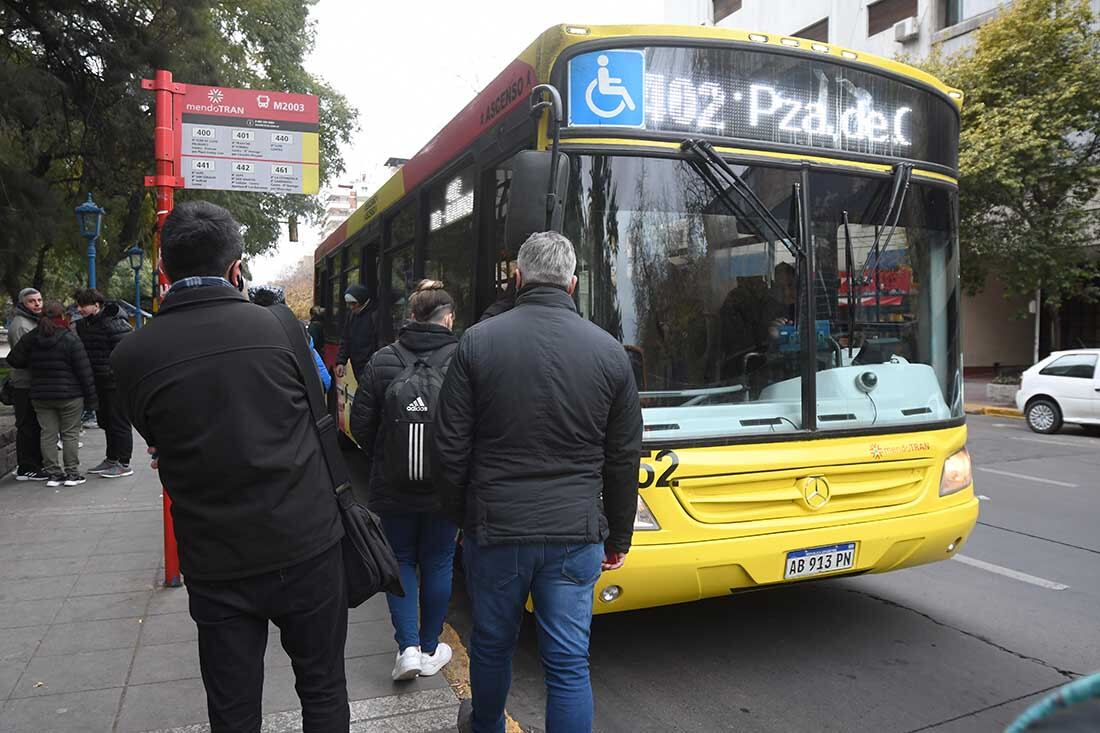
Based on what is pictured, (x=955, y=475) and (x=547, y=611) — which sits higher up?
(x=955, y=475)

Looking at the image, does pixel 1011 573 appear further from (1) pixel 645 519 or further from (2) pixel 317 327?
(2) pixel 317 327

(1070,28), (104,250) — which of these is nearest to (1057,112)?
(1070,28)

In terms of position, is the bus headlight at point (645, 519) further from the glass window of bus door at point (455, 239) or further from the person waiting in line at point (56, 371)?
the person waiting in line at point (56, 371)

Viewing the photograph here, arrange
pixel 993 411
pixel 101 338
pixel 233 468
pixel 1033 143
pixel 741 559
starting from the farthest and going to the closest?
1. pixel 993 411
2. pixel 1033 143
3. pixel 101 338
4. pixel 741 559
5. pixel 233 468

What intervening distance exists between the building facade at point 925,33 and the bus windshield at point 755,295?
2129 cm

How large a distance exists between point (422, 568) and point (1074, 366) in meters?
13.3

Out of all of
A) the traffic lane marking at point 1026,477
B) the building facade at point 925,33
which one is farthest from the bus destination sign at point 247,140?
the building facade at point 925,33

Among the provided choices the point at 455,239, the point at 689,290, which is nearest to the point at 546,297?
the point at 689,290

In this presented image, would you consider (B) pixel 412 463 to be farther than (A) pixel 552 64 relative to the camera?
No

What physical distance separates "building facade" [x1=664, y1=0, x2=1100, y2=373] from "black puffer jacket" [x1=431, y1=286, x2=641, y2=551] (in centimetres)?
2351

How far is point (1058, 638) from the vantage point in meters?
4.53

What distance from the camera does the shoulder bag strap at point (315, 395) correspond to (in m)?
2.39

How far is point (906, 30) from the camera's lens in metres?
24.7

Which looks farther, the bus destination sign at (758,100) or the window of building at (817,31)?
the window of building at (817,31)
